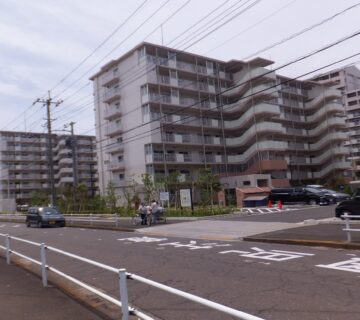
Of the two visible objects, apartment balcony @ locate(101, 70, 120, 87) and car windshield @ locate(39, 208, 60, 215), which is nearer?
car windshield @ locate(39, 208, 60, 215)

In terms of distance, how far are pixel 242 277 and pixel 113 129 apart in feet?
171

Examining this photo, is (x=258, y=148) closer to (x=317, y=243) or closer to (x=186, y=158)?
(x=186, y=158)

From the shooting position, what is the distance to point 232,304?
264 inches

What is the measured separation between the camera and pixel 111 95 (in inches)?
2386

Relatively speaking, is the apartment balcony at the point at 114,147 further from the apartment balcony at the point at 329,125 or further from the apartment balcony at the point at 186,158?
the apartment balcony at the point at 329,125

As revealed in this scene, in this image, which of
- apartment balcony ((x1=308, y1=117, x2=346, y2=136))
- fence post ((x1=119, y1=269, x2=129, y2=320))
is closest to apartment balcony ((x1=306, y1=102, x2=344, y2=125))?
apartment balcony ((x1=308, y1=117, x2=346, y2=136))

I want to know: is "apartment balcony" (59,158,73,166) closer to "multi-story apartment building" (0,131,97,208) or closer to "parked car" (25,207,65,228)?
"multi-story apartment building" (0,131,97,208)

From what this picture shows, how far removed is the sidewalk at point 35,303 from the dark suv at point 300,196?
29.0 metres

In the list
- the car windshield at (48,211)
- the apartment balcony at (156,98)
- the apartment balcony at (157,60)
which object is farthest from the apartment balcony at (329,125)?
the car windshield at (48,211)

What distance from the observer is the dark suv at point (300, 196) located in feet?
113

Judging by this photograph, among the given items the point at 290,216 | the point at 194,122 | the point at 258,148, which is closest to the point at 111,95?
the point at 194,122

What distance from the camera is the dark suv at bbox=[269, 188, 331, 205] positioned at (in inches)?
1361

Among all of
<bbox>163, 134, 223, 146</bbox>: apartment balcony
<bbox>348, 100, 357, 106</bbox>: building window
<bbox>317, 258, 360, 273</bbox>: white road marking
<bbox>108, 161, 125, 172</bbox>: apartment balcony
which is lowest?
<bbox>317, 258, 360, 273</bbox>: white road marking

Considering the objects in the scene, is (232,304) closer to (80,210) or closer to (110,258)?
(110,258)
